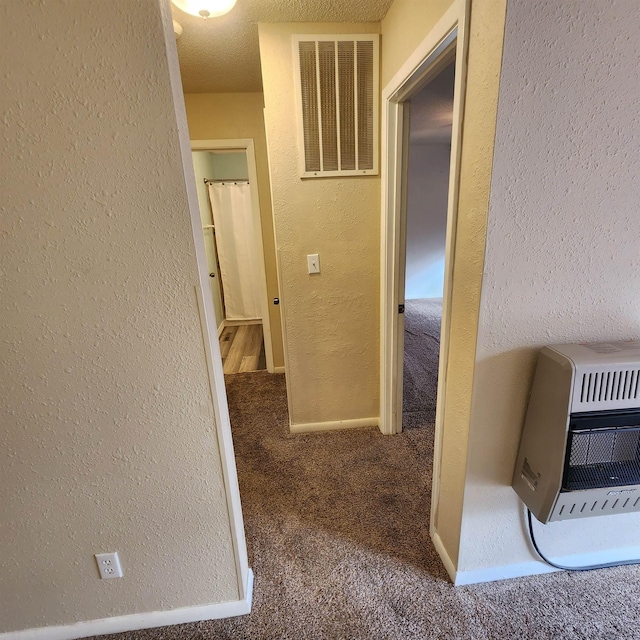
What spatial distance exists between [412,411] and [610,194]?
1.84 metres

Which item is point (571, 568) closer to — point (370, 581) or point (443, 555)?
point (443, 555)

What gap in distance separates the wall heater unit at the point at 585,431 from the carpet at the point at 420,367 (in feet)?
4.13

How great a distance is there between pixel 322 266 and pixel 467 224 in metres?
1.05

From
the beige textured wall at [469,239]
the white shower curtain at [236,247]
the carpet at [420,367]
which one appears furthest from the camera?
the white shower curtain at [236,247]

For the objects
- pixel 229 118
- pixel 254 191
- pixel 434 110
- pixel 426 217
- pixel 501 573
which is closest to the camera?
pixel 501 573

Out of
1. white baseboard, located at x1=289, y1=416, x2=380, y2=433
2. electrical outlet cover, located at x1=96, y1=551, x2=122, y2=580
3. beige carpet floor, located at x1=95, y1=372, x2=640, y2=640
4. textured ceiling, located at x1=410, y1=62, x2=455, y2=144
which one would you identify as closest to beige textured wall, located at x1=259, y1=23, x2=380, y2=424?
white baseboard, located at x1=289, y1=416, x2=380, y2=433

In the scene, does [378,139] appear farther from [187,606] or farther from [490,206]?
[187,606]

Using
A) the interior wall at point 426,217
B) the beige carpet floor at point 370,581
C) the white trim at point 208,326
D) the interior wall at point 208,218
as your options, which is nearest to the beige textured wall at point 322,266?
the beige carpet floor at point 370,581

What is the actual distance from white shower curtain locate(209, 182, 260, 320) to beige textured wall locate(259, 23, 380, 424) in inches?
93.9

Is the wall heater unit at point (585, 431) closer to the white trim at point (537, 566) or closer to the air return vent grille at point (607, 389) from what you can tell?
the air return vent grille at point (607, 389)

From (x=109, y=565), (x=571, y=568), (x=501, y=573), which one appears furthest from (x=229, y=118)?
(x=571, y=568)

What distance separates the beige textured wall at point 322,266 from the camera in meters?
1.73

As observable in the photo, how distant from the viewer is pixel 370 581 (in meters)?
1.32

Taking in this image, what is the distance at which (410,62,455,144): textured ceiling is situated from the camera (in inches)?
104
